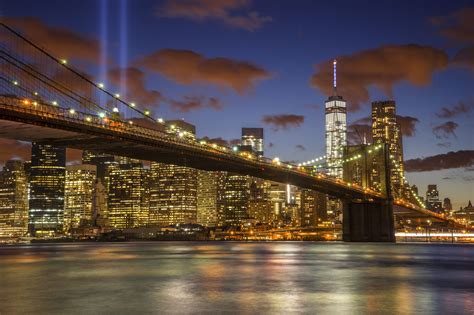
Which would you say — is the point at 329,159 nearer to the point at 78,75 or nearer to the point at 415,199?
the point at 415,199

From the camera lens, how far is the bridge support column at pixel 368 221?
91875mm

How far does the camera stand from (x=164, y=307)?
15.1 meters

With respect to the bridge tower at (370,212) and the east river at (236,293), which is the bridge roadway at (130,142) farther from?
the east river at (236,293)

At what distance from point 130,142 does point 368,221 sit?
47825mm

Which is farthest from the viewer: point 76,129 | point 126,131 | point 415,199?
point 415,199

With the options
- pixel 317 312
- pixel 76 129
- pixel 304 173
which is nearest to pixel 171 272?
pixel 317 312

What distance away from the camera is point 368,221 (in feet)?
307

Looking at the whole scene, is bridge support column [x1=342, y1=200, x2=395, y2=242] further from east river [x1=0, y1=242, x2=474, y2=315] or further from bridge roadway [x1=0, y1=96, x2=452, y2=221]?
east river [x1=0, y1=242, x2=474, y2=315]

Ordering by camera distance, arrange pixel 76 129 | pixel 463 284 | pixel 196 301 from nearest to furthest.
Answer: pixel 196 301 < pixel 463 284 < pixel 76 129

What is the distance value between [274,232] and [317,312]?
149 m

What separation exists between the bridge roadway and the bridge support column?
150 inches

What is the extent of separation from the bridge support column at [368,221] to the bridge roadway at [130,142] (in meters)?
3.81

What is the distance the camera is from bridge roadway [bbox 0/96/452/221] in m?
46.2

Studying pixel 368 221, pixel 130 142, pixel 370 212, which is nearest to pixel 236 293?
pixel 130 142
